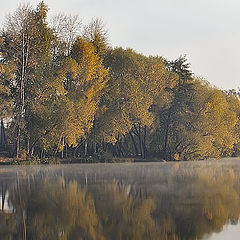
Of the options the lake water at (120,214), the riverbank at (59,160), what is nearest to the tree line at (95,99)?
the riverbank at (59,160)

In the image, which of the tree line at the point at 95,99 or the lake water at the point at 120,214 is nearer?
the lake water at the point at 120,214

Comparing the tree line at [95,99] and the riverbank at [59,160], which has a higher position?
the tree line at [95,99]

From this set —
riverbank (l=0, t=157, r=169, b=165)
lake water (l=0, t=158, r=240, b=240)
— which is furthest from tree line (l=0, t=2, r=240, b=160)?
lake water (l=0, t=158, r=240, b=240)

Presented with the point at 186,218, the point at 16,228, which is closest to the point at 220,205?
the point at 186,218

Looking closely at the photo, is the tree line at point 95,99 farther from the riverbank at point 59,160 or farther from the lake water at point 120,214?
the lake water at point 120,214

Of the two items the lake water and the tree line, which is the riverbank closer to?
the tree line

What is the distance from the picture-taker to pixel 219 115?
150ft

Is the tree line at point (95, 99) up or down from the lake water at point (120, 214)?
up

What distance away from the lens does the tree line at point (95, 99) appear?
36375 millimetres

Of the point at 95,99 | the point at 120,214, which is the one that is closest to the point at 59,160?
the point at 95,99

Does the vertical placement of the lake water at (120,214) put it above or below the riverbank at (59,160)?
below

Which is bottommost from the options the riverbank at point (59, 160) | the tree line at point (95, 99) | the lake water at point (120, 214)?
the lake water at point (120, 214)

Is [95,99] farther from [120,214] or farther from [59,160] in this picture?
[120,214]

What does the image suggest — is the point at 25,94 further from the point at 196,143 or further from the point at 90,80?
the point at 196,143
